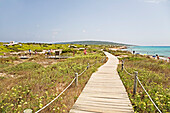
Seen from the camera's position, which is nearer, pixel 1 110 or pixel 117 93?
pixel 1 110

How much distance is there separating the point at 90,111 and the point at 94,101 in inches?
30.9

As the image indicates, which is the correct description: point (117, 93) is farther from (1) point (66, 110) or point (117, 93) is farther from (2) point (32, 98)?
(2) point (32, 98)

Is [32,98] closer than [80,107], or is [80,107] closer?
[80,107]

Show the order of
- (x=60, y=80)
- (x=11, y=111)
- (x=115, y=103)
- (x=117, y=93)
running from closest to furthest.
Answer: (x=11, y=111) → (x=115, y=103) → (x=117, y=93) → (x=60, y=80)

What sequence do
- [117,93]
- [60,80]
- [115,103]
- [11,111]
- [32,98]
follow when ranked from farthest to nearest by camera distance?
[60,80] → [117,93] → [32,98] → [115,103] → [11,111]

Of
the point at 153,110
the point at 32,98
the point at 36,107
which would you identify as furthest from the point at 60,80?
the point at 153,110

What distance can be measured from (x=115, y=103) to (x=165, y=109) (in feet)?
6.95

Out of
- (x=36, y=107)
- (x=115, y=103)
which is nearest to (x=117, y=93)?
(x=115, y=103)

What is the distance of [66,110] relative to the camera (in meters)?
4.17

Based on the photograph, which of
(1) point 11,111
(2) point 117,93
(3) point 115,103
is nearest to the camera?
(1) point 11,111

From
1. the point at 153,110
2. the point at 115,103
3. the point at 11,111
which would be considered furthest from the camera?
the point at 115,103

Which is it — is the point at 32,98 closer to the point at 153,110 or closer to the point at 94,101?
the point at 94,101

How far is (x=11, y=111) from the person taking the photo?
3.88 m

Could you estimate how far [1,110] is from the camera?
4031 mm
